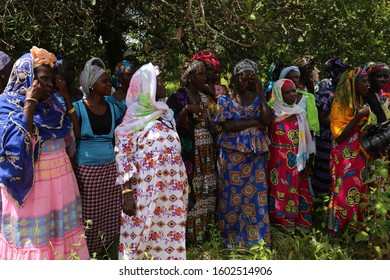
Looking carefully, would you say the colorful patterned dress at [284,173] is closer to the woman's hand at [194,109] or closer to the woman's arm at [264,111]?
the woman's arm at [264,111]

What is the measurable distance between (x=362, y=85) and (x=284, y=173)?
3.35ft

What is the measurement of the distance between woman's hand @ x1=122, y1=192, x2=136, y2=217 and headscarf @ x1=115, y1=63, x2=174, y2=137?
1.43ft

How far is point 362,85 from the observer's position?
350cm

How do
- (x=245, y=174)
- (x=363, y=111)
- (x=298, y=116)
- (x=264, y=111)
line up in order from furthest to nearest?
(x=298, y=116)
(x=245, y=174)
(x=264, y=111)
(x=363, y=111)

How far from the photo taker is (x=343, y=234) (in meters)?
3.66

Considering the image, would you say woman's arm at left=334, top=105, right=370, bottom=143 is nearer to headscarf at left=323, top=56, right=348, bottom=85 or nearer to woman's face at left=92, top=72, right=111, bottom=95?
headscarf at left=323, top=56, right=348, bottom=85

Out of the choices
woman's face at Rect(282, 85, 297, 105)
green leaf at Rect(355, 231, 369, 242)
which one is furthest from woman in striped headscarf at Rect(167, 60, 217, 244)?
green leaf at Rect(355, 231, 369, 242)

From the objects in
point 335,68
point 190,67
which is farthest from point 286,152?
point 190,67

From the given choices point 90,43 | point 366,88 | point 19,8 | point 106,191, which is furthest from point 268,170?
point 19,8

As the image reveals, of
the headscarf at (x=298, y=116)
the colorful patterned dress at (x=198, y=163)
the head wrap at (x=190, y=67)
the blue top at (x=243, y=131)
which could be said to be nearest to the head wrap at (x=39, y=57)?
the colorful patterned dress at (x=198, y=163)

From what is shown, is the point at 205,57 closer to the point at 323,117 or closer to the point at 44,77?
the point at 323,117

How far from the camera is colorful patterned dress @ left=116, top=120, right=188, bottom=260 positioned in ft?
9.47

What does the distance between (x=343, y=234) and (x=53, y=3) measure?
3852 millimetres

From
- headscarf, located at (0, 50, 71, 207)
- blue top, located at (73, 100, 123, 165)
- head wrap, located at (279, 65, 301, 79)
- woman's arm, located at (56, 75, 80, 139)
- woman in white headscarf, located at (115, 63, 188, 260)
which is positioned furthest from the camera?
head wrap, located at (279, 65, 301, 79)
